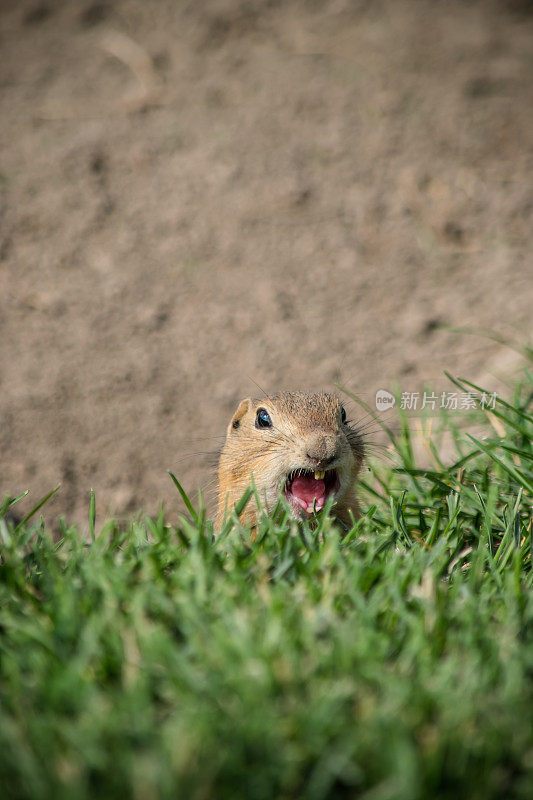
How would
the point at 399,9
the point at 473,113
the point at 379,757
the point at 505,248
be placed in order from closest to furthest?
the point at 379,757 < the point at 505,248 < the point at 473,113 < the point at 399,9

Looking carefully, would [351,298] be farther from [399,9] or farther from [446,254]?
[399,9]

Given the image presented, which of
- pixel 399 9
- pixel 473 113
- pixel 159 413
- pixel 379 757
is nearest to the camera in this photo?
pixel 379 757

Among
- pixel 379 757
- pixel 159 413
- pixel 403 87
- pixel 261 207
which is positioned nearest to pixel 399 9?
pixel 403 87

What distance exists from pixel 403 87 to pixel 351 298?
2300 millimetres

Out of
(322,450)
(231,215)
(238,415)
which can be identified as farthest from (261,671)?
(231,215)

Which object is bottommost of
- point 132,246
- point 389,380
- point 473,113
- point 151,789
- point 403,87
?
point 151,789

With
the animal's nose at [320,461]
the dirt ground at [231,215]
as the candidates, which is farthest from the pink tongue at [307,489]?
the dirt ground at [231,215]

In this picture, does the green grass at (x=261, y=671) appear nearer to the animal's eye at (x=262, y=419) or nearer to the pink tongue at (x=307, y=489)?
the pink tongue at (x=307, y=489)

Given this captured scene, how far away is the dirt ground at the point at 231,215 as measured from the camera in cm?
427

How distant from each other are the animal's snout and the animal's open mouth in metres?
0.10

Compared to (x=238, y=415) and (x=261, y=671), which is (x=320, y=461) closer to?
(x=238, y=415)

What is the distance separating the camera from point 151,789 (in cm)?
135

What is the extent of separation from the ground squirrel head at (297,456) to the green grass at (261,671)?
0.63 meters

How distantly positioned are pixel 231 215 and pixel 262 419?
222 centimetres
